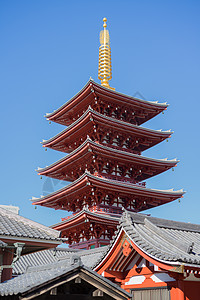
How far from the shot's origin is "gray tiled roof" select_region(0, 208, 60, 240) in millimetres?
10508

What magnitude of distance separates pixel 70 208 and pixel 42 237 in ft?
73.1

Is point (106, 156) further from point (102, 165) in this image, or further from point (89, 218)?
point (89, 218)

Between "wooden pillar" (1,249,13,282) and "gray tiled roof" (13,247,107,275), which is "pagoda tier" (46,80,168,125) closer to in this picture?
"gray tiled roof" (13,247,107,275)

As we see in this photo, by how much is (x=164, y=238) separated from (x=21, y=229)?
467 centimetres

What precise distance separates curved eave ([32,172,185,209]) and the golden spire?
12083 millimetres

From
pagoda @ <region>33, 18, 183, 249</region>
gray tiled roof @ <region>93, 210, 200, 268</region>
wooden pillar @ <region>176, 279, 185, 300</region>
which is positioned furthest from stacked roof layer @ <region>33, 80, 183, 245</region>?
wooden pillar @ <region>176, 279, 185, 300</region>

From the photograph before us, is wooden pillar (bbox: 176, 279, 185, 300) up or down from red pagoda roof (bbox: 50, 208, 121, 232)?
down

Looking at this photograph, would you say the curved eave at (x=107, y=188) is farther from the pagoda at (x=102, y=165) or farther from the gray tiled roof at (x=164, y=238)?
the gray tiled roof at (x=164, y=238)

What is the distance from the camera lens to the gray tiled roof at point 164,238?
400 inches

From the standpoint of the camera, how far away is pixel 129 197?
3053 centimetres

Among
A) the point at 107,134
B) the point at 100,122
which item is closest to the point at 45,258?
the point at 100,122

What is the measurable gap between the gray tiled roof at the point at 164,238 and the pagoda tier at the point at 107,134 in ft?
54.7

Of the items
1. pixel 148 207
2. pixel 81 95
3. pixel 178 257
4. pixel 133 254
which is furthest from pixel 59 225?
pixel 178 257

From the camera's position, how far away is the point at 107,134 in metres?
32.0
